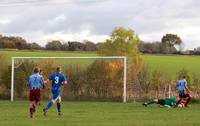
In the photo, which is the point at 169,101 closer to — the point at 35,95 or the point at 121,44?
the point at 35,95

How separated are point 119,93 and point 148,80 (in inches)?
194

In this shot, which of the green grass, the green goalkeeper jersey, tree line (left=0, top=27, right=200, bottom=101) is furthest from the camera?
the green grass

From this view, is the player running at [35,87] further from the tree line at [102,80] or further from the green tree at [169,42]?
the green tree at [169,42]

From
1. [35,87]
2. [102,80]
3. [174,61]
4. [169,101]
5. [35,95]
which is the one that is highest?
[174,61]

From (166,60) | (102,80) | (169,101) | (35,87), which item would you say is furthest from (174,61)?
(35,87)

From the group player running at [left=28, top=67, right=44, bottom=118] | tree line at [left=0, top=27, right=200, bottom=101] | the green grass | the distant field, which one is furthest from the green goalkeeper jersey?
the green grass

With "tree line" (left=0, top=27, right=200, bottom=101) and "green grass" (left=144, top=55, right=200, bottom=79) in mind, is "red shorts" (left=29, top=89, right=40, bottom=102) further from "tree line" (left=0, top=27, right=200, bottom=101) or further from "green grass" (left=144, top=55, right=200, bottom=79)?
"green grass" (left=144, top=55, right=200, bottom=79)

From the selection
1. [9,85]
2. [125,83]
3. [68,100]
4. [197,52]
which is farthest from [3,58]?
[197,52]

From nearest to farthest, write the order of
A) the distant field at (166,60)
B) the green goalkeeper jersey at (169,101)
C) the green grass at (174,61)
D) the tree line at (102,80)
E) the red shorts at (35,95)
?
1. the red shorts at (35,95)
2. the green goalkeeper jersey at (169,101)
3. the tree line at (102,80)
4. the distant field at (166,60)
5. the green grass at (174,61)

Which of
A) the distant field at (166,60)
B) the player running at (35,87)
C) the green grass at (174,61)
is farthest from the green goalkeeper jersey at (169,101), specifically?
the green grass at (174,61)

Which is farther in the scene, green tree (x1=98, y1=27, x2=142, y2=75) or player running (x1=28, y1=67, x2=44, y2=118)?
green tree (x1=98, y1=27, x2=142, y2=75)

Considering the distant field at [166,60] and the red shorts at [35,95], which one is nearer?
the red shorts at [35,95]

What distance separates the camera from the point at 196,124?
74.8ft

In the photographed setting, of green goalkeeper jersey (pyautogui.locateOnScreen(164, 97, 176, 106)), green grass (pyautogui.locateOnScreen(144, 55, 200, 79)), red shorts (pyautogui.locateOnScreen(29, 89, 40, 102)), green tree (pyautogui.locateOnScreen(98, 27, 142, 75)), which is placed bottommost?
green goalkeeper jersey (pyautogui.locateOnScreen(164, 97, 176, 106))
